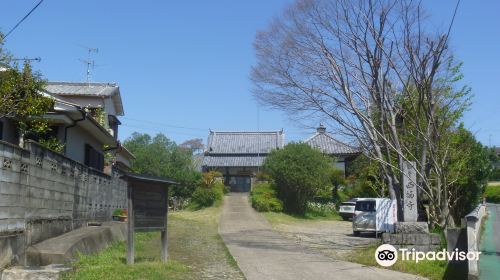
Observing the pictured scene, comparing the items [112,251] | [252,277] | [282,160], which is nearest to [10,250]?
[112,251]

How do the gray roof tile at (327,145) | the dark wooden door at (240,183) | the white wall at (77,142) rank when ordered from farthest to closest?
the dark wooden door at (240,183)
the gray roof tile at (327,145)
the white wall at (77,142)

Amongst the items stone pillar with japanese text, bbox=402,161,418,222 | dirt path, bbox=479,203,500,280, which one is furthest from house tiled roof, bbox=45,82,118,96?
dirt path, bbox=479,203,500,280

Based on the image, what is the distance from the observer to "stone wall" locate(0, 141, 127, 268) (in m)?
9.28

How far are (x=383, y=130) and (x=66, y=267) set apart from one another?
9931mm

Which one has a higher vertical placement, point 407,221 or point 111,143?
point 111,143

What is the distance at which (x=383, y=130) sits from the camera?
1582cm

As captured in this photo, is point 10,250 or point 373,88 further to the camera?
point 373,88

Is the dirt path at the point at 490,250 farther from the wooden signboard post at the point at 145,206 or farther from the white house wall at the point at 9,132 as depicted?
the white house wall at the point at 9,132

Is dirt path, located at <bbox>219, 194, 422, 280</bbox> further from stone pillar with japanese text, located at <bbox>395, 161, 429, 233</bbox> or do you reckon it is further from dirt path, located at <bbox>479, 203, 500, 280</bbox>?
stone pillar with japanese text, located at <bbox>395, 161, 429, 233</bbox>

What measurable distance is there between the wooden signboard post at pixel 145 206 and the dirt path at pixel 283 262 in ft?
6.85

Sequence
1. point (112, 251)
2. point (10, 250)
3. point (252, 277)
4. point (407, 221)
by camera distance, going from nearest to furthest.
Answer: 1. point (10, 250)
2. point (252, 277)
3. point (112, 251)
4. point (407, 221)

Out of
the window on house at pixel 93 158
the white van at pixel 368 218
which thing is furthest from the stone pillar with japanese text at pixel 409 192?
the window on house at pixel 93 158

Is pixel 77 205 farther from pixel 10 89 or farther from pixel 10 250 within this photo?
pixel 10 250

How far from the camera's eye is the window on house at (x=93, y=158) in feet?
65.1
